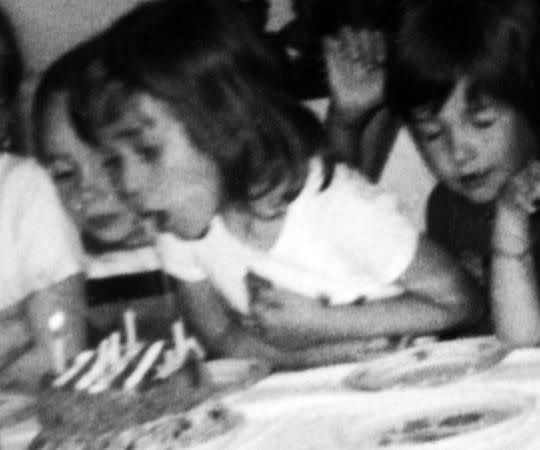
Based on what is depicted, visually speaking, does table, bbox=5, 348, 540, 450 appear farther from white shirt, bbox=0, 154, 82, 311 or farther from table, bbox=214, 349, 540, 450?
white shirt, bbox=0, 154, 82, 311

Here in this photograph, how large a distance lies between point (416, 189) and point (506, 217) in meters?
0.11

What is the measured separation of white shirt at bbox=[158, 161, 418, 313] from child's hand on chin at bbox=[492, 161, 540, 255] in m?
0.10

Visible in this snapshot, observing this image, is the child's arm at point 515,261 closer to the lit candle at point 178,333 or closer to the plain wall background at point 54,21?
the lit candle at point 178,333

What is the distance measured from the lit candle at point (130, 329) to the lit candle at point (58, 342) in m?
0.08

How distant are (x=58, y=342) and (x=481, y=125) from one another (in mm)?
566

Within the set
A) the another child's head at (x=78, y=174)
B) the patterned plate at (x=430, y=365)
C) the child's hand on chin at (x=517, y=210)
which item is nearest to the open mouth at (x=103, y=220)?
the another child's head at (x=78, y=174)

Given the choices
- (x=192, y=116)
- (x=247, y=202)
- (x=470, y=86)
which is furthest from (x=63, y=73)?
(x=470, y=86)

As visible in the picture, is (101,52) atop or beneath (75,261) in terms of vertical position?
atop

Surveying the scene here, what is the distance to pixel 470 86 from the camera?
103 cm

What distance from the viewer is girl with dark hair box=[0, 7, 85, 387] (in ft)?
3.67

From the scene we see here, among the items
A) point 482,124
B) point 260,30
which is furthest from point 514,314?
point 260,30

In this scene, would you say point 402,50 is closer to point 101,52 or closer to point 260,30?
point 260,30

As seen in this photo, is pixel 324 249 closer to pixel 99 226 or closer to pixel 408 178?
pixel 408 178

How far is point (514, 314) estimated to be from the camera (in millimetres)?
1019
